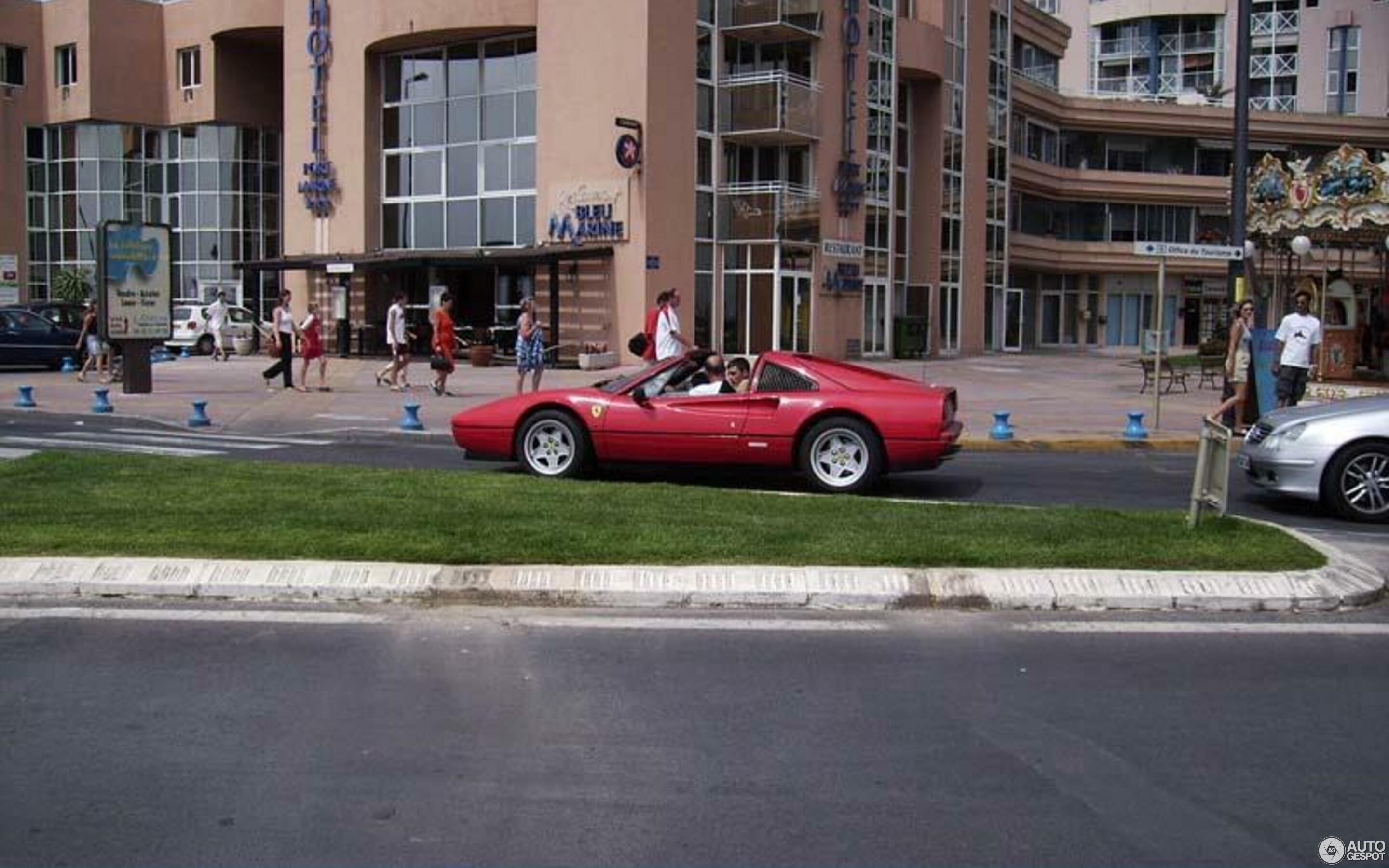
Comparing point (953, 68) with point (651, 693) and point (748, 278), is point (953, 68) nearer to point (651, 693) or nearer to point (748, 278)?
point (748, 278)

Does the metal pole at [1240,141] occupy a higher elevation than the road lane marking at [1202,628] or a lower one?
higher

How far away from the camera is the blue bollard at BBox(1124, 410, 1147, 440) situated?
17.2 meters

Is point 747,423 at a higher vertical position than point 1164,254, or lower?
lower

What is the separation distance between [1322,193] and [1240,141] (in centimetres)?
162

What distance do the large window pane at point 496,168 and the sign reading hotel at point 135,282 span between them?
45.0ft

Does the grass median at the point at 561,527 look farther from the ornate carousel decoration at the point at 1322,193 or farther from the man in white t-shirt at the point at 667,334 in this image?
the ornate carousel decoration at the point at 1322,193

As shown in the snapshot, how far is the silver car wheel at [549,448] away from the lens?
12.4 meters

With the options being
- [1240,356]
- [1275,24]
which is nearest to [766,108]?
[1240,356]

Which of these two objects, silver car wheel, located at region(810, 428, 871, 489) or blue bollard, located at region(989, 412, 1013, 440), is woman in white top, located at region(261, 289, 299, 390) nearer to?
blue bollard, located at region(989, 412, 1013, 440)

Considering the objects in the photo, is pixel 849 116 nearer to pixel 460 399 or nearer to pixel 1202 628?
pixel 460 399

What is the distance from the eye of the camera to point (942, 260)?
43.7 meters

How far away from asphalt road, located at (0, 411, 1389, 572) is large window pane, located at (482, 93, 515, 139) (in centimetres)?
1874

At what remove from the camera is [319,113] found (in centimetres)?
3897

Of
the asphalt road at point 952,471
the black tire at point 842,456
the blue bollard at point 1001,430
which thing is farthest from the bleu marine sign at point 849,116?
the black tire at point 842,456
